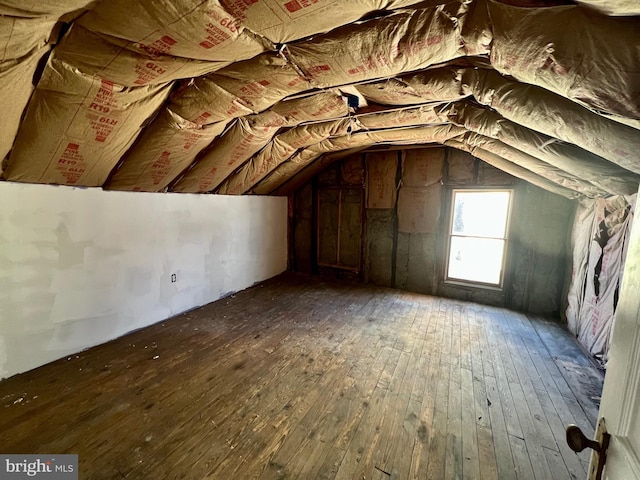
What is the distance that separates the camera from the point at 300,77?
1806mm

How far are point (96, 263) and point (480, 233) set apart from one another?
488cm

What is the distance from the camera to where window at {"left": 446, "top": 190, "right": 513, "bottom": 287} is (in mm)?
4195

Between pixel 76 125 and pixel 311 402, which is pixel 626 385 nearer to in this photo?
pixel 311 402

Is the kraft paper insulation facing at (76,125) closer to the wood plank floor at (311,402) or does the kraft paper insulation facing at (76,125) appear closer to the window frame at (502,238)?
the wood plank floor at (311,402)

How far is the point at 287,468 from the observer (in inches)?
61.9

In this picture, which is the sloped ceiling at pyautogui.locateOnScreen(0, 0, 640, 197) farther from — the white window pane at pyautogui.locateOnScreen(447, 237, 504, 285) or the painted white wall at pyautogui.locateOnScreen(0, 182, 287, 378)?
the white window pane at pyautogui.locateOnScreen(447, 237, 504, 285)

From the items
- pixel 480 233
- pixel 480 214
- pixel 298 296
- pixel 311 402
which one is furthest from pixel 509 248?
pixel 311 402

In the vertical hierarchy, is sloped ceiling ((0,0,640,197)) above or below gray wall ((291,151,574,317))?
above

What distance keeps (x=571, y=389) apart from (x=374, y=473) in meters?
1.92

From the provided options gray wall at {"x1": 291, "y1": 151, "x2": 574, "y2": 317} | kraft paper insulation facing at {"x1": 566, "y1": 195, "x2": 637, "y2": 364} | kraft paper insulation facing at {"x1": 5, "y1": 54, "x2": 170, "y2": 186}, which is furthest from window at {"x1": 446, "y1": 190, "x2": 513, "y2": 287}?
kraft paper insulation facing at {"x1": 5, "y1": 54, "x2": 170, "y2": 186}

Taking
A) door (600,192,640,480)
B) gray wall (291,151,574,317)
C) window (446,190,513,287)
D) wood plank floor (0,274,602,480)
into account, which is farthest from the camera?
window (446,190,513,287)

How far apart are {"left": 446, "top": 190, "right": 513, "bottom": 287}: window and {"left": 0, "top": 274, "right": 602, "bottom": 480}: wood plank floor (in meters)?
1.14

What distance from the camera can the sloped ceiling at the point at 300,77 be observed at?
106 cm

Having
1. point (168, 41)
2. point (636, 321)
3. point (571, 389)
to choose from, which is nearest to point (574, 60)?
point (636, 321)
